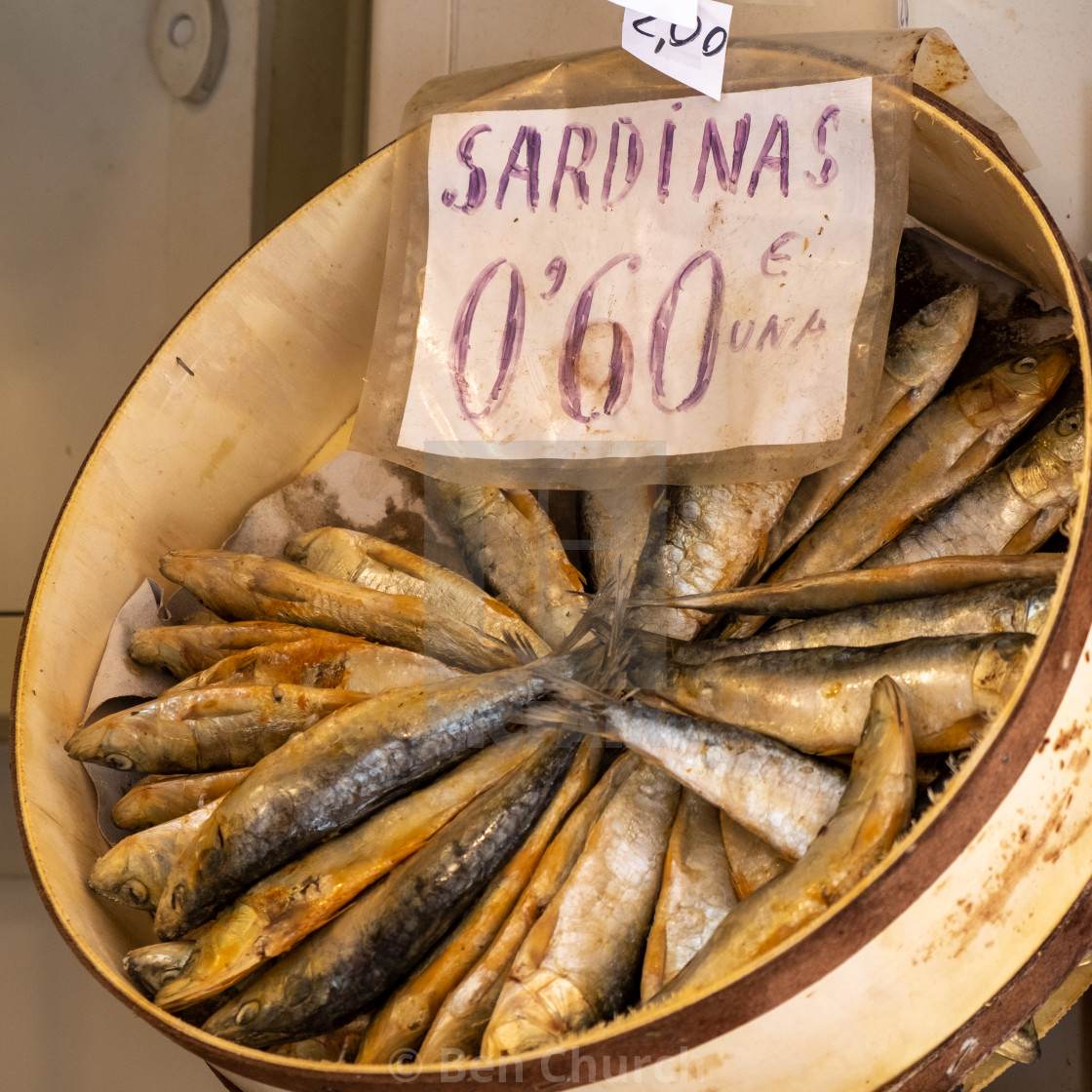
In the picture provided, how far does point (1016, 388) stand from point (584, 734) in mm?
612

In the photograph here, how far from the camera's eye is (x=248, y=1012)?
32.8 inches

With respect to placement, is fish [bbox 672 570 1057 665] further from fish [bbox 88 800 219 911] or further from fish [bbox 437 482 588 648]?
fish [bbox 88 800 219 911]

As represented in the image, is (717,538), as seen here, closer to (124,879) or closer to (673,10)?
(673,10)

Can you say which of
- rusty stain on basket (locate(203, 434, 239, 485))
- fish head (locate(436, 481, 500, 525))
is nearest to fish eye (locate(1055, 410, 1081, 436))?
fish head (locate(436, 481, 500, 525))

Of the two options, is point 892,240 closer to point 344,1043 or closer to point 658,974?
point 658,974

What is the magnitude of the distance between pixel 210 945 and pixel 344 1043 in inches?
6.1

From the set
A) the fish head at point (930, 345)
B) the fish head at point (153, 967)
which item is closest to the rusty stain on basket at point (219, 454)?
the fish head at point (153, 967)

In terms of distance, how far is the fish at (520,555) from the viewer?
3.33 ft

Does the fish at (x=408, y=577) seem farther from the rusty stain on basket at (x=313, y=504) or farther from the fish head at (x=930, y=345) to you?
the fish head at (x=930, y=345)

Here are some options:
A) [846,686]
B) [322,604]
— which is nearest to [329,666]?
[322,604]

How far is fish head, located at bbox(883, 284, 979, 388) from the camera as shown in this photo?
1.01m

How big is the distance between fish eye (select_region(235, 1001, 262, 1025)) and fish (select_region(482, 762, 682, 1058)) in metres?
0.24


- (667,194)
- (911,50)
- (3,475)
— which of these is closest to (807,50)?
(911,50)

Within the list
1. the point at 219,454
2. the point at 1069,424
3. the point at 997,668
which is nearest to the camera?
the point at 997,668
